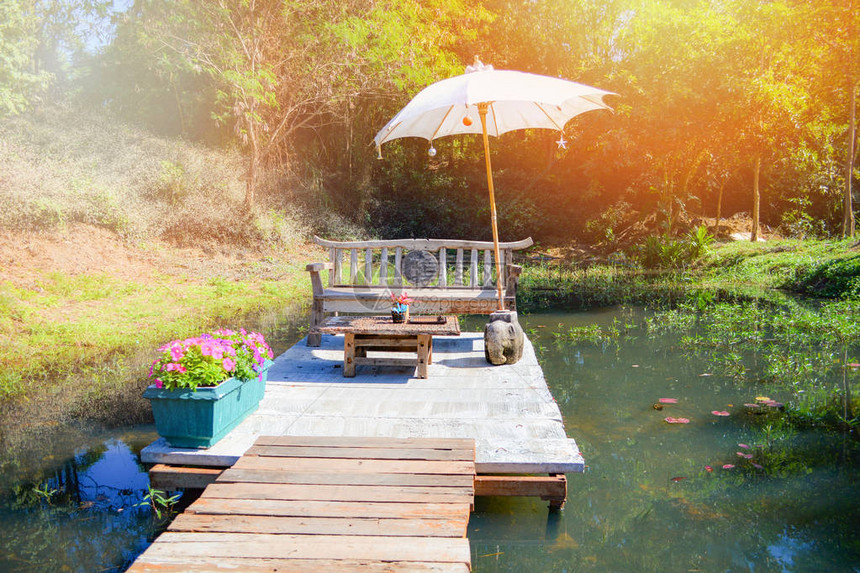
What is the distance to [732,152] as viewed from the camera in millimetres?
18281

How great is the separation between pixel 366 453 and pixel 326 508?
2.58ft

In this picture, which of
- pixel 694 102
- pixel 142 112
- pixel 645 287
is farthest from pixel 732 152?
pixel 142 112

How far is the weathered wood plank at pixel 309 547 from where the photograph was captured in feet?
9.03

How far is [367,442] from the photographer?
419 centimetres

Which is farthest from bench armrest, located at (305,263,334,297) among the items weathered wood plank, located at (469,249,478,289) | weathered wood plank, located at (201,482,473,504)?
weathered wood plank, located at (201,482,473,504)

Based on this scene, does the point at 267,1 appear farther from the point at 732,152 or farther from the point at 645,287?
the point at 732,152

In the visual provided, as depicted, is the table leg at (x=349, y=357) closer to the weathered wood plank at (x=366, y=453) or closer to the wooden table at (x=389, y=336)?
the wooden table at (x=389, y=336)

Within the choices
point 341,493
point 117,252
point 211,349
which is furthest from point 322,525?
point 117,252

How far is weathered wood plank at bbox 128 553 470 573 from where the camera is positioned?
8.66 ft

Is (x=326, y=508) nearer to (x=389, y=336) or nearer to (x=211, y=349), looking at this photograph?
(x=211, y=349)

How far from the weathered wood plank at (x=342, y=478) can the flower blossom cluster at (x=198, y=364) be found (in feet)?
2.12

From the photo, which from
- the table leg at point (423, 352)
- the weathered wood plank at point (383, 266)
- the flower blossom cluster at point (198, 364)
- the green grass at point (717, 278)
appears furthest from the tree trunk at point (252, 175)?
the flower blossom cluster at point (198, 364)

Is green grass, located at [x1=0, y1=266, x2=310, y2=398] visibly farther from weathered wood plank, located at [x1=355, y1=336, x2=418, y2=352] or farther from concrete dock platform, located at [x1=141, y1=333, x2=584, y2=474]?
weathered wood plank, located at [x1=355, y1=336, x2=418, y2=352]

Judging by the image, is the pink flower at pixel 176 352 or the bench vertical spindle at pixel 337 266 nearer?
the pink flower at pixel 176 352
